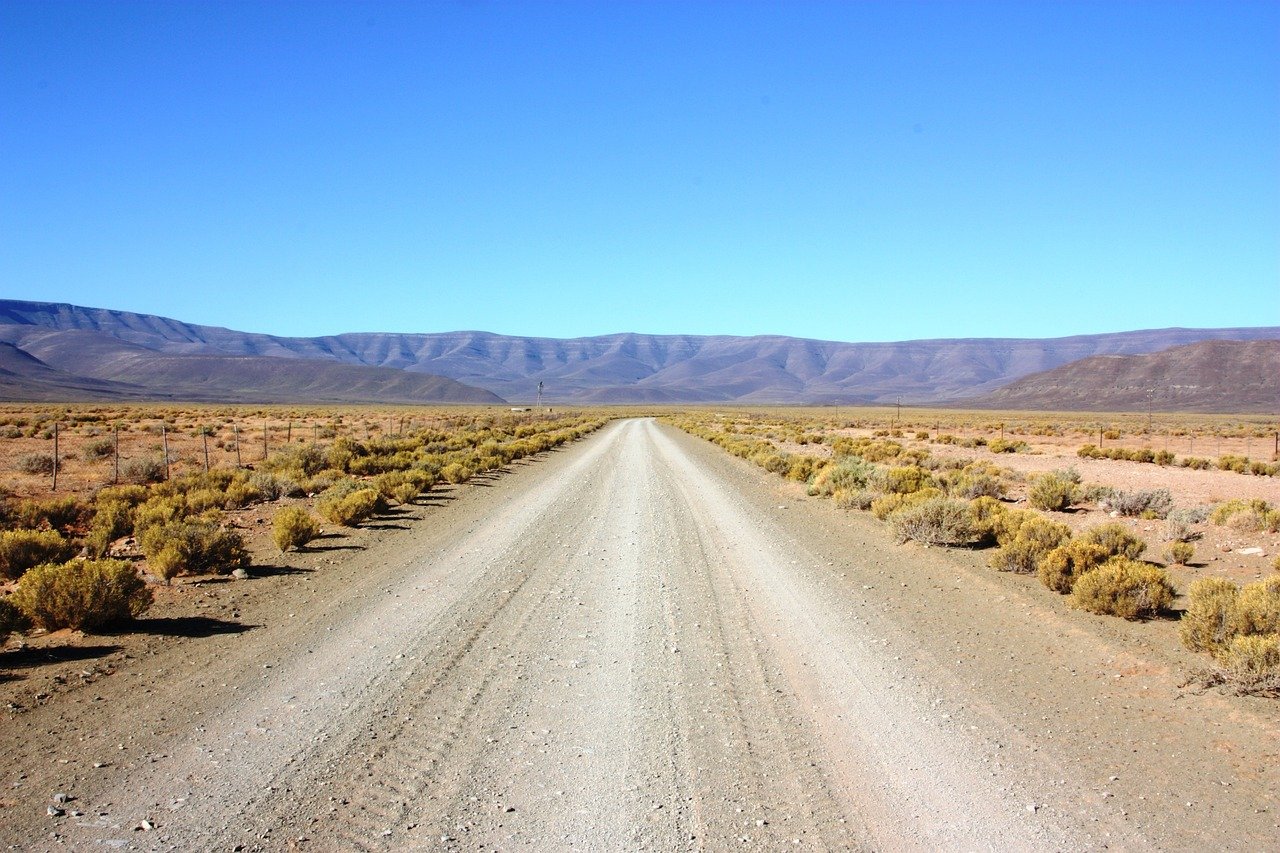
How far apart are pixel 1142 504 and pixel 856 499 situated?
5.35 metres

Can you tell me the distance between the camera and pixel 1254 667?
6.00 m

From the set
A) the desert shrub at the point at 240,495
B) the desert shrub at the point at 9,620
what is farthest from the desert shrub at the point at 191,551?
the desert shrub at the point at 240,495

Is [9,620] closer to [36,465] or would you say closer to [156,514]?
[156,514]

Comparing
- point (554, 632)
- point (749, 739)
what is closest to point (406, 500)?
point (554, 632)

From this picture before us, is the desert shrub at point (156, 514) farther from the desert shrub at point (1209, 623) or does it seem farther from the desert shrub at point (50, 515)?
the desert shrub at point (1209, 623)

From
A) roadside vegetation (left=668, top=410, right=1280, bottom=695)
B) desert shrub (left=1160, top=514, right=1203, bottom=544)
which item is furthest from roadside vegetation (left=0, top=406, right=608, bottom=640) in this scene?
desert shrub (left=1160, top=514, right=1203, bottom=544)

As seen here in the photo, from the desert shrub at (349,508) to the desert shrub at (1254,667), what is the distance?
12639 millimetres

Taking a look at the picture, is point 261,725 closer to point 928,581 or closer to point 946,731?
point 946,731

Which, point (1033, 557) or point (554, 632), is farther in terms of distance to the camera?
point (1033, 557)

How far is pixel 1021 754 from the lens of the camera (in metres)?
5.06

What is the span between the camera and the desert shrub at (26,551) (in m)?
10.1

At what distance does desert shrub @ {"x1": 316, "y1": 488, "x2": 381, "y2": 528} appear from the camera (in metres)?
14.5

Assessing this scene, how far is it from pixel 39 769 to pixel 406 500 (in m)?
A: 12.9

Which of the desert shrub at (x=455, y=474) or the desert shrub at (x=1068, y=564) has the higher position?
the desert shrub at (x=1068, y=564)
